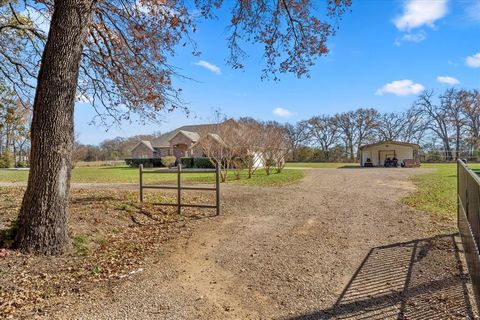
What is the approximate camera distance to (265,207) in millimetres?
8711

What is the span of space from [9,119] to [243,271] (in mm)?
6716

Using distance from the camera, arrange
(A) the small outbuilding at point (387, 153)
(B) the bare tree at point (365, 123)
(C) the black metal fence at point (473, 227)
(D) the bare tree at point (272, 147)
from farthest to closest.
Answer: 1. (B) the bare tree at point (365, 123)
2. (A) the small outbuilding at point (387, 153)
3. (D) the bare tree at point (272, 147)
4. (C) the black metal fence at point (473, 227)

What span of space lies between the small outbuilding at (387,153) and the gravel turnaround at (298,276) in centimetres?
2853

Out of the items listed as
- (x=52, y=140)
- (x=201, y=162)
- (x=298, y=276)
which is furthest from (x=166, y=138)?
(x=298, y=276)

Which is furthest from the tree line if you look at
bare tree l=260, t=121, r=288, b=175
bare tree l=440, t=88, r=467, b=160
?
bare tree l=260, t=121, r=288, b=175

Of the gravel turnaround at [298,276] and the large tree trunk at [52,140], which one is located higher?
the large tree trunk at [52,140]

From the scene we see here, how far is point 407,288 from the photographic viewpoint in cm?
355

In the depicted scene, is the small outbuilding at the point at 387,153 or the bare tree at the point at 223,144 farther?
the small outbuilding at the point at 387,153

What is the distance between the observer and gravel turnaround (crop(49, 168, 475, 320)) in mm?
3145

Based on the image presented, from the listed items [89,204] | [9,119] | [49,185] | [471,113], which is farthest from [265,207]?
[471,113]

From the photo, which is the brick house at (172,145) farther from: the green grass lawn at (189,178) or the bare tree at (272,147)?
the bare tree at (272,147)

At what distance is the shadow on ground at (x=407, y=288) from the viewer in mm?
3035

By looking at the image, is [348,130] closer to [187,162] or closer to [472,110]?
[472,110]

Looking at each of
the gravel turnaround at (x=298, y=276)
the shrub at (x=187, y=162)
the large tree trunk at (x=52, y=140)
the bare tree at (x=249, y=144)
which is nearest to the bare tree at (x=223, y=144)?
the bare tree at (x=249, y=144)
